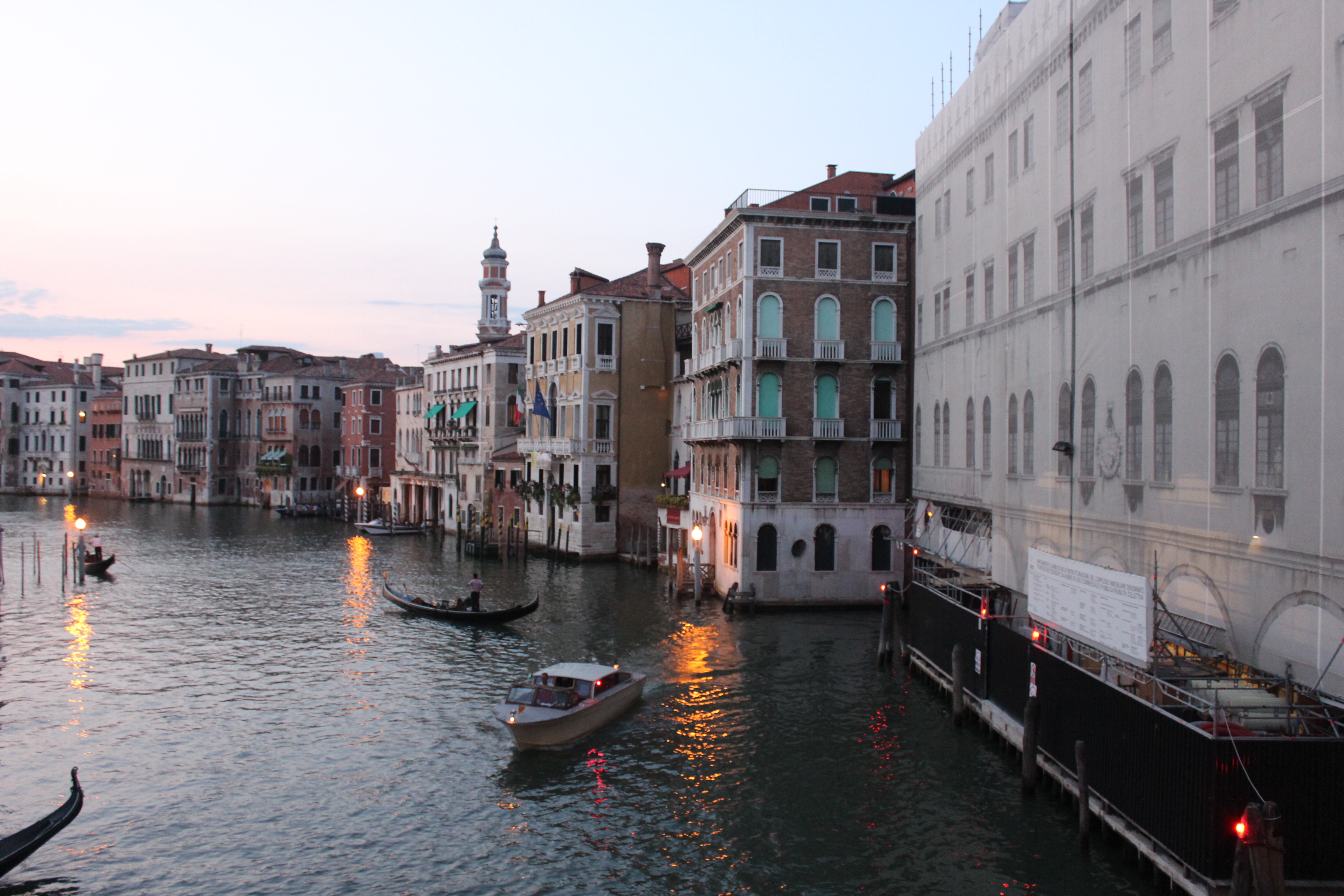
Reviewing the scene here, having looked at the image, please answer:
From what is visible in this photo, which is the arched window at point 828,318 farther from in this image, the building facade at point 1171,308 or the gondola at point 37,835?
the gondola at point 37,835

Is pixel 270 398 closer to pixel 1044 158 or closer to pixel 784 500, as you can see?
pixel 784 500

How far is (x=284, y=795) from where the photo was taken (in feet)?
55.4

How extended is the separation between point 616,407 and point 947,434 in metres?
22.8

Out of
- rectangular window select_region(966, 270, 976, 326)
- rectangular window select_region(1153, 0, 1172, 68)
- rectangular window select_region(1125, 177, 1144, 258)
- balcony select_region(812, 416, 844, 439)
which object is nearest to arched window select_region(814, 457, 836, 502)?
balcony select_region(812, 416, 844, 439)

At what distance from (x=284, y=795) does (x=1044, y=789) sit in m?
12.6

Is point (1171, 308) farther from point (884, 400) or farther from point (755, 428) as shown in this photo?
point (884, 400)

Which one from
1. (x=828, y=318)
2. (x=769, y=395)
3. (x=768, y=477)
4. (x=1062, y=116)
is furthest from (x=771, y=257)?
(x=1062, y=116)

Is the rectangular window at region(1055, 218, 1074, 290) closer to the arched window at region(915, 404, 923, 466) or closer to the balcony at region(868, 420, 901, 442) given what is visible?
the arched window at region(915, 404, 923, 466)

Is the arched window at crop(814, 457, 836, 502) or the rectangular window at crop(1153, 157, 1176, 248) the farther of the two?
the arched window at crop(814, 457, 836, 502)

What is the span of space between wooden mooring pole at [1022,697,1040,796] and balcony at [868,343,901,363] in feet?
60.7

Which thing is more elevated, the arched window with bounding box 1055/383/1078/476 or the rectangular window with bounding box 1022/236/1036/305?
the rectangular window with bounding box 1022/236/1036/305

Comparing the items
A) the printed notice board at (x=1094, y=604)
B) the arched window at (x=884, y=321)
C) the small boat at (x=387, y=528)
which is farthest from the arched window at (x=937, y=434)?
the small boat at (x=387, y=528)

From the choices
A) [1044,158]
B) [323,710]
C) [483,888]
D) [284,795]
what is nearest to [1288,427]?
[1044,158]

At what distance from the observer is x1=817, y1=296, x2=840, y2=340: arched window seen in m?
33.6
